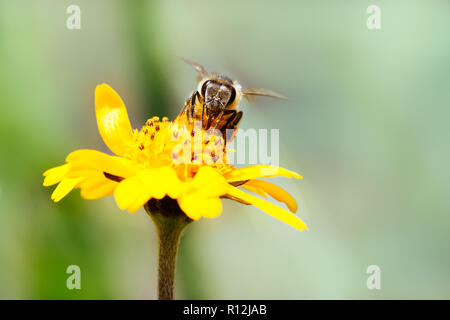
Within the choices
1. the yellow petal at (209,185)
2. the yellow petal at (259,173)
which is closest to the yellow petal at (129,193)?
the yellow petal at (209,185)

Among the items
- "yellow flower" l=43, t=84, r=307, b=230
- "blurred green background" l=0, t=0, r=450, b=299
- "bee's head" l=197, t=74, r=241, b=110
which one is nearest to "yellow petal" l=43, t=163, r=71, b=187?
"yellow flower" l=43, t=84, r=307, b=230

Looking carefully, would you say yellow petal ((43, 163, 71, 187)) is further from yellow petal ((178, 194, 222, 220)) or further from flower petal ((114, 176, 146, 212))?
yellow petal ((178, 194, 222, 220))

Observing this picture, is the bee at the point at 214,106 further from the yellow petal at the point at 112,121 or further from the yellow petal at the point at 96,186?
the yellow petal at the point at 96,186
